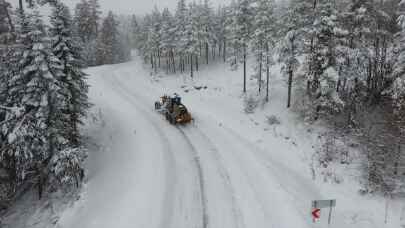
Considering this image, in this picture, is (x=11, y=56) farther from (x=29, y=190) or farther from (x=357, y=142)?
(x=357, y=142)

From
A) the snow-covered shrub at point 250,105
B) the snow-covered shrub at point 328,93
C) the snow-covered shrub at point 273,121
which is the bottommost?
the snow-covered shrub at point 273,121

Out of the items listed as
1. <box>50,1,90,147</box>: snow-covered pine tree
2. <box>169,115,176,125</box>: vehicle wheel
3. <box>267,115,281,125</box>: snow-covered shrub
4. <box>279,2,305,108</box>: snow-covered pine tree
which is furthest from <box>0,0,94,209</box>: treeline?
<box>279,2,305,108</box>: snow-covered pine tree

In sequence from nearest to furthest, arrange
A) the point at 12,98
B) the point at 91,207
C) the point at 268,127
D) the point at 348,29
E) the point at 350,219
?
the point at 350,219
the point at 91,207
the point at 12,98
the point at 348,29
the point at 268,127

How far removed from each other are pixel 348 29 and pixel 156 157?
55.4 ft

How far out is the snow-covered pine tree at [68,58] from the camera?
16953 mm

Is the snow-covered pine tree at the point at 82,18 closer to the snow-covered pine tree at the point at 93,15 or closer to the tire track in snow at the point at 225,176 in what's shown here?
the snow-covered pine tree at the point at 93,15

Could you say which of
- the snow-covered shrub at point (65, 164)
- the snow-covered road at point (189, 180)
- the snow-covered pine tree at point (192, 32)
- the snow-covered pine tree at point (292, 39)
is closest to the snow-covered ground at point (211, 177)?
the snow-covered road at point (189, 180)

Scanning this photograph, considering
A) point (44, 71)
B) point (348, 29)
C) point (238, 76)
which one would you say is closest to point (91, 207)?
point (44, 71)

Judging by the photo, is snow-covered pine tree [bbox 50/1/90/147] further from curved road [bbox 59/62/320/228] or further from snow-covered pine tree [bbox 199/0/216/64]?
snow-covered pine tree [bbox 199/0/216/64]

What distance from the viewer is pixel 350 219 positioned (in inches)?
469

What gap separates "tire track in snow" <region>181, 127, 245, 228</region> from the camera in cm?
1191

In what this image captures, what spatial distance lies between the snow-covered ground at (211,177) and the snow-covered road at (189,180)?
0.16 ft

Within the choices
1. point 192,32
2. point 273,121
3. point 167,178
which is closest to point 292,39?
point 273,121

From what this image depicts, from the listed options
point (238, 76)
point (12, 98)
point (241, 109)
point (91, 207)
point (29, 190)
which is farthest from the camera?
point (238, 76)
